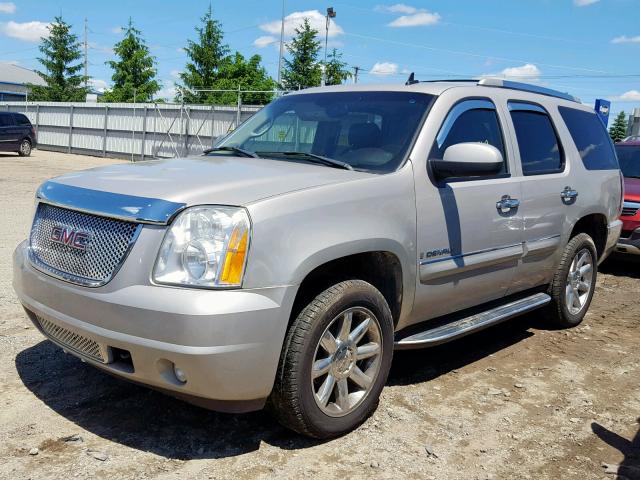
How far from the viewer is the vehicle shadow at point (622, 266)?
27.7ft

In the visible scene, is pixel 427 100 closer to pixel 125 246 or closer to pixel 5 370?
pixel 125 246

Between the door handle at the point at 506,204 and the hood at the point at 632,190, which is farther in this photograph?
the hood at the point at 632,190

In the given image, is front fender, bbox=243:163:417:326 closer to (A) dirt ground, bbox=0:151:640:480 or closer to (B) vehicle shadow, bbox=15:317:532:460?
(A) dirt ground, bbox=0:151:640:480

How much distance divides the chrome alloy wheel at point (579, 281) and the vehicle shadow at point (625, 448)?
1.93 meters

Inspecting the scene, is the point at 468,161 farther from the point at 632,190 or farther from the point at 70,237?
the point at 632,190

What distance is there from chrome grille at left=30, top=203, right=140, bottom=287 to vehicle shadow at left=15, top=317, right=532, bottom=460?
2.75 ft

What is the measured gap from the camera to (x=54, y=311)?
10.2ft

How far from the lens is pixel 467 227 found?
394 cm

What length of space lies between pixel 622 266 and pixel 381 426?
6841mm

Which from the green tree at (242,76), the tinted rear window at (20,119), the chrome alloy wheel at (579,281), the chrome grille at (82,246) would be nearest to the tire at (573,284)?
the chrome alloy wheel at (579,281)

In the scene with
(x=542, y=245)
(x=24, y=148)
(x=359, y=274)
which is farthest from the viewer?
(x=24, y=148)

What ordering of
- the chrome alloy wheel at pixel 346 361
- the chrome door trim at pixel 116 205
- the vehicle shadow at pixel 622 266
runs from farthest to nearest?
1. the vehicle shadow at pixel 622 266
2. the chrome alloy wheel at pixel 346 361
3. the chrome door trim at pixel 116 205

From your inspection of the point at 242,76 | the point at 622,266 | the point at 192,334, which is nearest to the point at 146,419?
the point at 192,334

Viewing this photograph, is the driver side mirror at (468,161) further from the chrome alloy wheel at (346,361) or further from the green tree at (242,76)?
the green tree at (242,76)
